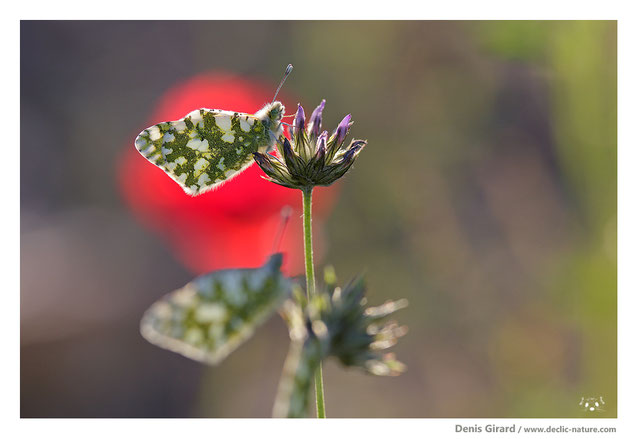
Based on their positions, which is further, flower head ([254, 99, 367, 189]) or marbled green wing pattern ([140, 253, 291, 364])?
flower head ([254, 99, 367, 189])

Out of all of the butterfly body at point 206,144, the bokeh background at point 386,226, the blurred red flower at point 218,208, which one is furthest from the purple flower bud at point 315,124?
the bokeh background at point 386,226

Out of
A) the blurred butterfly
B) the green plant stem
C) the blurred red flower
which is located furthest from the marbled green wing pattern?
the blurred red flower

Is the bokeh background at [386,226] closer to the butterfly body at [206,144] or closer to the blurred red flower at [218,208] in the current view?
the blurred red flower at [218,208]

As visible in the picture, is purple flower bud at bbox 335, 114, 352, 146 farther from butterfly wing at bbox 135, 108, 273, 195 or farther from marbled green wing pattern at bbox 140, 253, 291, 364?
marbled green wing pattern at bbox 140, 253, 291, 364

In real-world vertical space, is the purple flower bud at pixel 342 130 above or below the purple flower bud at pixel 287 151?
above

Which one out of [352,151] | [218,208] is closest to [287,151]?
[352,151]

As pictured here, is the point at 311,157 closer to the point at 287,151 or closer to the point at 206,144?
the point at 287,151
